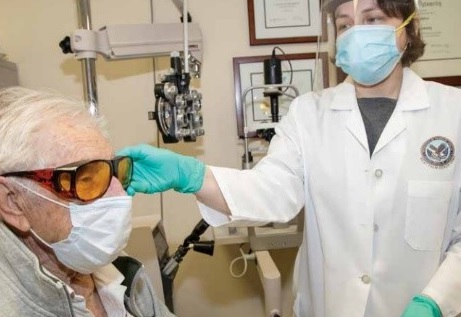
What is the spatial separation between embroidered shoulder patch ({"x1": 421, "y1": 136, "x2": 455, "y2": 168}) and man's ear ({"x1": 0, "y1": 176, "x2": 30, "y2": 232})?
3.31 feet

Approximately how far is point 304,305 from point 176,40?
3.77ft

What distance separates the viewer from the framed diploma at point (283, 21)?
2.18 metres

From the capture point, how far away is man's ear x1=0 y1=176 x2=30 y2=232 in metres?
0.84

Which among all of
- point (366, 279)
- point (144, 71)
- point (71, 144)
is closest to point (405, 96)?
point (366, 279)

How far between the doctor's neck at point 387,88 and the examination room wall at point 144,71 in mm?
982

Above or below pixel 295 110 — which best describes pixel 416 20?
above

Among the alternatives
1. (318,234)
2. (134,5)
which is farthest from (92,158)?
(134,5)

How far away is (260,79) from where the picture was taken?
2.20 m

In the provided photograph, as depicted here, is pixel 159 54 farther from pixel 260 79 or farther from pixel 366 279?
pixel 366 279

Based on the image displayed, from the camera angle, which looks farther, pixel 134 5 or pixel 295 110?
pixel 134 5

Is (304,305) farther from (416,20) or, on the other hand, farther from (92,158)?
(416,20)

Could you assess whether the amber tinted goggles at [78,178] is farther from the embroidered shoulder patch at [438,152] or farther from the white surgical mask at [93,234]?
the embroidered shoulder patch at [438,152]

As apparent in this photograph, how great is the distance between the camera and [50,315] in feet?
Result: 2.68

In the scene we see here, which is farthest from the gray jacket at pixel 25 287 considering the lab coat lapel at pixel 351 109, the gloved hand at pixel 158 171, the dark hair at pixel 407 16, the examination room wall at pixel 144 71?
the examination room wall at pixel 144 71
